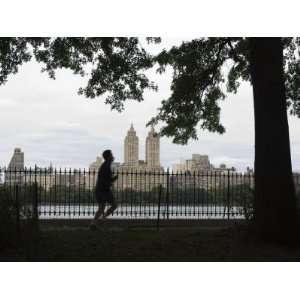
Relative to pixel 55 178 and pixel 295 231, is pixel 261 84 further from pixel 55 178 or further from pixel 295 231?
pixel 55 178

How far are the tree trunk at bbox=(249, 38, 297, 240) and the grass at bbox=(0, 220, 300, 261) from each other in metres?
0.47

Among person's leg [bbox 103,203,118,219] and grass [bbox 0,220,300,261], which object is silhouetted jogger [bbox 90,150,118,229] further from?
grass [bbox 0,220,300,261]

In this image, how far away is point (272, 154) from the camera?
909 cm

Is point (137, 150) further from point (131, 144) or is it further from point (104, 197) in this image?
point (104, 197)

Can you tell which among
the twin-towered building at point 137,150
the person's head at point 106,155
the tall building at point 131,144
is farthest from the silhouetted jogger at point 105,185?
the tall building at point 131,144

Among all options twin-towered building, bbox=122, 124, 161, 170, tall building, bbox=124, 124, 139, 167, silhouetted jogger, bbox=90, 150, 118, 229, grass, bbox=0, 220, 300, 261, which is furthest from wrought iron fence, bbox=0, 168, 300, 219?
tall building, bbox=124, 124, 139, 167

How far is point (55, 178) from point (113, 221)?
3224 mm

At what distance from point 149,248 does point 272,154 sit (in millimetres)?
3043

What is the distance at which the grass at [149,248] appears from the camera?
312 inches

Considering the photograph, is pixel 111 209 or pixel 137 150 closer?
pixel 111 209

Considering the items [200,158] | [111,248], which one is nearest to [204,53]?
[111,248]

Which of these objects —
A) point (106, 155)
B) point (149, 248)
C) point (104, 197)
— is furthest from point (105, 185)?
point (149, 248)

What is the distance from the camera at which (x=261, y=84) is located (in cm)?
927

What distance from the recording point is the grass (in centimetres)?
793
